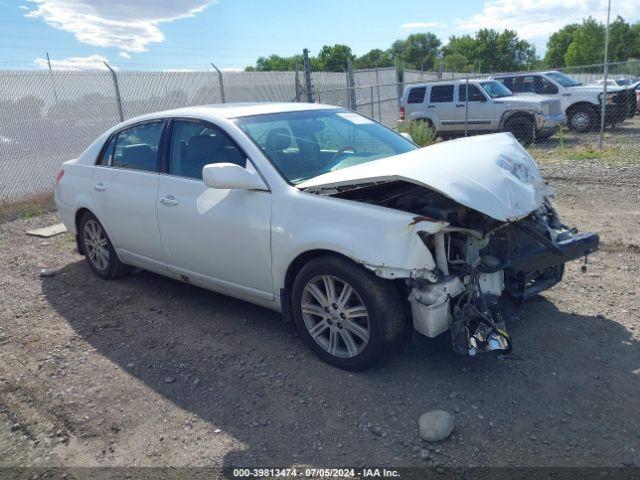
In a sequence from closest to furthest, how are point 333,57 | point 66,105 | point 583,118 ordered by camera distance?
point 66,105
point 583,118
point 333,57

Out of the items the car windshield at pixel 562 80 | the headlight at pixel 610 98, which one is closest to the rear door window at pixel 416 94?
the car windshield at pixel 562 80

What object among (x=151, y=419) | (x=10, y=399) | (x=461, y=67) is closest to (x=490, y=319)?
(x=151, y=419)

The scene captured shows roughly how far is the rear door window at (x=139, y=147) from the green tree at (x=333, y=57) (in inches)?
3194

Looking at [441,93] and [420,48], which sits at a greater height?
[420,48]

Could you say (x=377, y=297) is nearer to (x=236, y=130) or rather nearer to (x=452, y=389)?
(x=452, y=389)

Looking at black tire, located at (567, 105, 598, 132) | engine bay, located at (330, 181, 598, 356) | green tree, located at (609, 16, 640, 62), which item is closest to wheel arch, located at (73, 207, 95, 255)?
engine bay, located at (330, 181, 598, 356)

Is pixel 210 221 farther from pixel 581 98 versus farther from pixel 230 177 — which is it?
pixel 581 98

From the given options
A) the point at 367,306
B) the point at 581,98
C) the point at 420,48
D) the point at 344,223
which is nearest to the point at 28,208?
the point at 344,223

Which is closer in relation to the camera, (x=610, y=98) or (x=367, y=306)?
(x=367, y=306)

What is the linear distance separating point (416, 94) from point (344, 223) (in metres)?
13.8

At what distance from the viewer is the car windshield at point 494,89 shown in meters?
15.1

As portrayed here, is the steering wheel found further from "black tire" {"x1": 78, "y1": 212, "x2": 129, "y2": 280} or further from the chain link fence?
the chain link fence

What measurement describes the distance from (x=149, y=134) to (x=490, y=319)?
3.29 metres

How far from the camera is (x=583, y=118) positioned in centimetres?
1608
